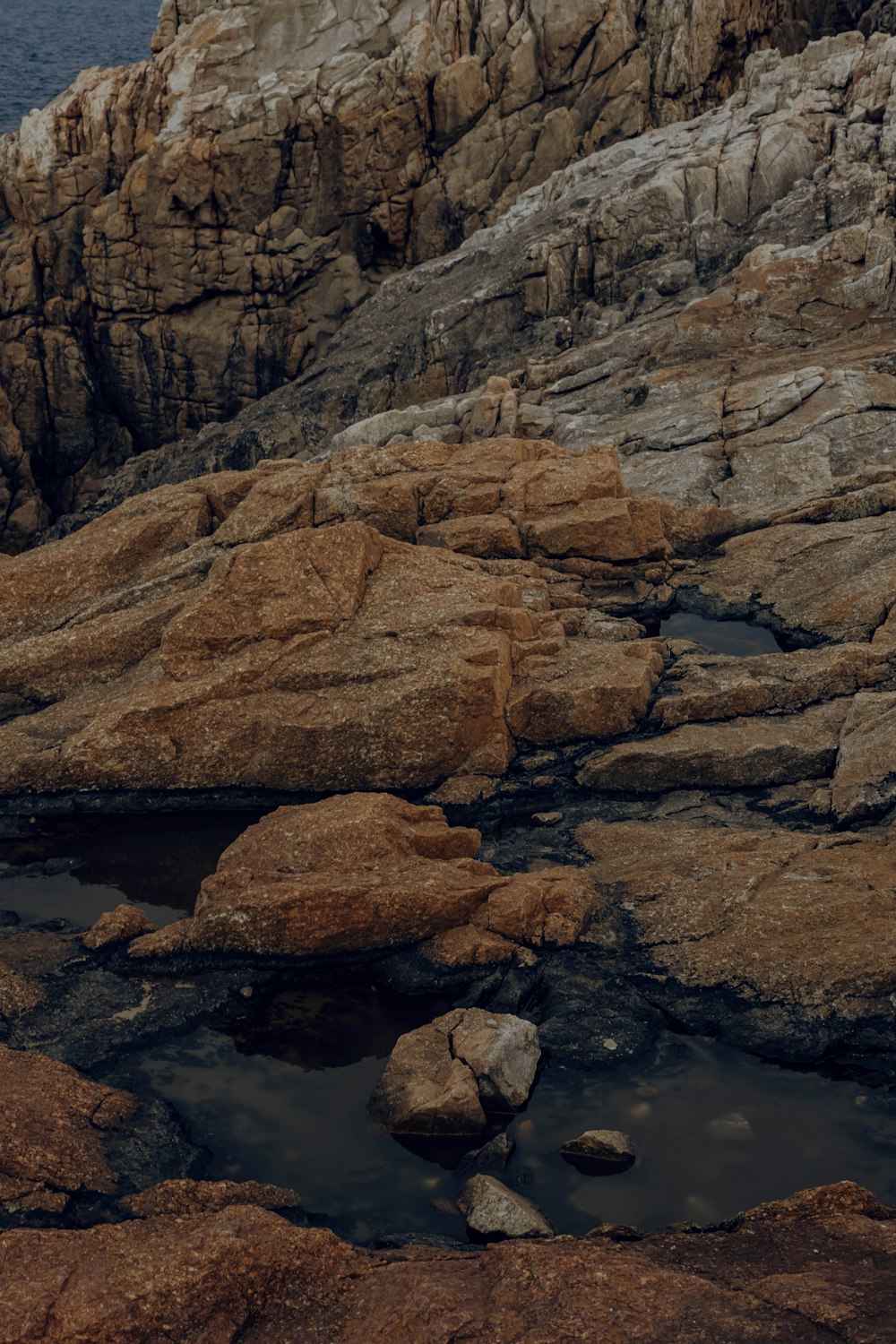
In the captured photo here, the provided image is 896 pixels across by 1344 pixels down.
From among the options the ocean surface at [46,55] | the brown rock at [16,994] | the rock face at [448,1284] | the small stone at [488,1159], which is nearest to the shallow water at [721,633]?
the small stone at [488,1159]

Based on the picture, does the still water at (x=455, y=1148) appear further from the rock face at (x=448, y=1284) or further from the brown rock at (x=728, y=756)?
the brown rock at (x=728, y=756)

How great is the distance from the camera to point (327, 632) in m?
24.6

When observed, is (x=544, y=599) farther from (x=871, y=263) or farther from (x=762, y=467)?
(x=871, y=263)

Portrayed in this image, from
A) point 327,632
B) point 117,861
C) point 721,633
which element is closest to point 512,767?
point 327,632

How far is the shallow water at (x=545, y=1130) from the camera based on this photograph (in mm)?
13562

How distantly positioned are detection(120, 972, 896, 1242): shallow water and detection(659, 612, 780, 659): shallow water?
40.5 ft

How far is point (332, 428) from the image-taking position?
54312 millimetres

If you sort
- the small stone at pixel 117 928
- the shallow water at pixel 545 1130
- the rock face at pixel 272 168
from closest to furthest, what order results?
the shallow water at pixel 545 1130
the small stone at pixel 117 928
the rock face at pixel 272 168

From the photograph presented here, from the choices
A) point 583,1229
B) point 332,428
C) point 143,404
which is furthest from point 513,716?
point 143,404

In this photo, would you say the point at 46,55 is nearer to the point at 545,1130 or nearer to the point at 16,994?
the point at 16,994

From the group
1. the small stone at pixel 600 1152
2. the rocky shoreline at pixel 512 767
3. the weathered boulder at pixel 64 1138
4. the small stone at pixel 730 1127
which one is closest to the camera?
the rocky shoreline at pixel 512 767

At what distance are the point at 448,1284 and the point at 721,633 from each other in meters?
19.0

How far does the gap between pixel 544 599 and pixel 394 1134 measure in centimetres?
1523

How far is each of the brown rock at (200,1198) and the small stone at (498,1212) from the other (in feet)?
6.71
